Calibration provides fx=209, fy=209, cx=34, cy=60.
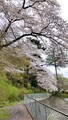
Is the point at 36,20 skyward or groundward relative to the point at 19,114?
skyward

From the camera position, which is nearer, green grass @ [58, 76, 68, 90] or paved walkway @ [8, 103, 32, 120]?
paved walkway @ [8, 103, 32, 120]

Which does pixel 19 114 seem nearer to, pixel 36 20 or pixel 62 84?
pixel 36 20

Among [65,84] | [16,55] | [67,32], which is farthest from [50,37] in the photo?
[65,84]

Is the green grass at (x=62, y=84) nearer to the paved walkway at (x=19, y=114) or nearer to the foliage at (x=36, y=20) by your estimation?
the paved walkway at (x=19, y=114)

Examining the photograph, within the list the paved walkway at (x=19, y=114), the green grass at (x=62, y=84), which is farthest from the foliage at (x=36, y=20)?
the green grass at (x=62, y=84)

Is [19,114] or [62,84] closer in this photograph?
[19,114]

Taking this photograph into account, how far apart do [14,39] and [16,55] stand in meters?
1.87

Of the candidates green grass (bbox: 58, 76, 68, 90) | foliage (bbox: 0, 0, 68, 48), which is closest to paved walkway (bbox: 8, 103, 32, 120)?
foliage (bbox: 0, 0, 68, 48)

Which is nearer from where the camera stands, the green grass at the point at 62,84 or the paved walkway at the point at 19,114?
the paved walkway at the point at 19,114

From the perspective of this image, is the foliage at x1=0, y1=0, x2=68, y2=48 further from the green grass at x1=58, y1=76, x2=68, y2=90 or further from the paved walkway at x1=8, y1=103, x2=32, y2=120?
the green grass at x1=58, y1=76, x2=68, y2=90

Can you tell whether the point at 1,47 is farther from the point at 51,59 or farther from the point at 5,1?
the point at 51,59

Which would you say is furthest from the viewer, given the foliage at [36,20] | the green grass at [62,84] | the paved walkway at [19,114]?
the green grass at [62,84]

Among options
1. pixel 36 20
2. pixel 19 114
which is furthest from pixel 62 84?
pixel 36 20

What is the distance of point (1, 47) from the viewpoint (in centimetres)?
980
